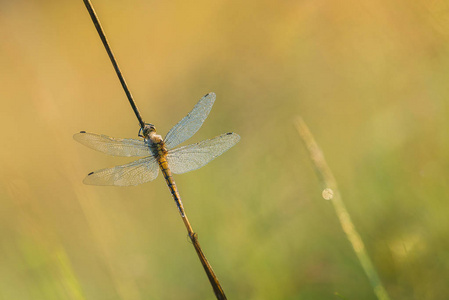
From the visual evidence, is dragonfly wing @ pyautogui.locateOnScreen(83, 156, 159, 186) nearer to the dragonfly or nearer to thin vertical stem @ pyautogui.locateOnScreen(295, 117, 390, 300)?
the dragonfly

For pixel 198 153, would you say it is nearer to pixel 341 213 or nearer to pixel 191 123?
pixel 191 123

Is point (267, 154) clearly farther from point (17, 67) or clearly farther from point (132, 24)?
point (17, 67)

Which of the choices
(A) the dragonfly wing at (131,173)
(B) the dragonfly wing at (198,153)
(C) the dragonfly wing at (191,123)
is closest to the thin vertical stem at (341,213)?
(B) the dragonfly wing at (198,153)

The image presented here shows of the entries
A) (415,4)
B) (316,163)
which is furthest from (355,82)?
(316,163)

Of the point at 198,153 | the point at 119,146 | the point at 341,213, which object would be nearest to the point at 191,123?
the point at 198,153

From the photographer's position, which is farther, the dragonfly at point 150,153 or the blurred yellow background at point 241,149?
the blurred yellow background at point 241,149

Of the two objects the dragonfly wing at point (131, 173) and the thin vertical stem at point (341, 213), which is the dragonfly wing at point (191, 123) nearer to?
the dragonfly wing at point (131, 173)

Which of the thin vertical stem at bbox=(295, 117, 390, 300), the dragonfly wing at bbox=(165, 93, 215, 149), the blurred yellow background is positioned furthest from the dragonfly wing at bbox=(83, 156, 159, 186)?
the thin vertical stem at bbox=(295, 117, 390, 300)
